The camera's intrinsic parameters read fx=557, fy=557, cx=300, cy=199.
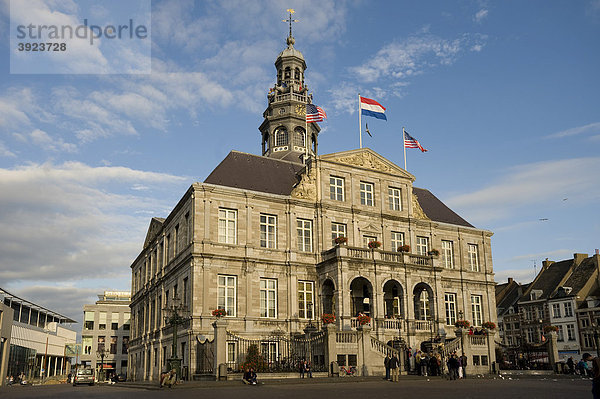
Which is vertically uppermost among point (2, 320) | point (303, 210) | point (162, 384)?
point (303, 210)

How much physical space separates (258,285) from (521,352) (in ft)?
73.5

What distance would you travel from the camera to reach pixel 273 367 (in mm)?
31859

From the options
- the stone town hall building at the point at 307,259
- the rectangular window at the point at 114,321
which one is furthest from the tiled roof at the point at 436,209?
the rectangular window at the point at 114,321

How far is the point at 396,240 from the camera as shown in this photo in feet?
147

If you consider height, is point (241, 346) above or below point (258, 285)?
below

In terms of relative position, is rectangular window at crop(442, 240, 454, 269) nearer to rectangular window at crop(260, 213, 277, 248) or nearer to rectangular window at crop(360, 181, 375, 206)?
rectangular window at crop(360, 181, 375, 206)

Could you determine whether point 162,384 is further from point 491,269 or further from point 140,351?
point 491,269

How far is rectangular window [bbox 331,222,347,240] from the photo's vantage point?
4216 cm

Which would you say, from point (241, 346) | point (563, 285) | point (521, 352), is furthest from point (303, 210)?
point (563, 285)

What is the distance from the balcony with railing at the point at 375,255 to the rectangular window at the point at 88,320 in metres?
77.4

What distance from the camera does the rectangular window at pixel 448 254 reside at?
47531mm

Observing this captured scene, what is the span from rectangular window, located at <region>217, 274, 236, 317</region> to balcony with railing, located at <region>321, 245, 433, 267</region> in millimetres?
7085

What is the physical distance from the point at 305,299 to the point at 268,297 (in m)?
2.89

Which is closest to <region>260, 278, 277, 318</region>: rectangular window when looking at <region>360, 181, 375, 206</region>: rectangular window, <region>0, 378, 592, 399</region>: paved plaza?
<region>0, 378, 592, 399</region>: paved plaza
